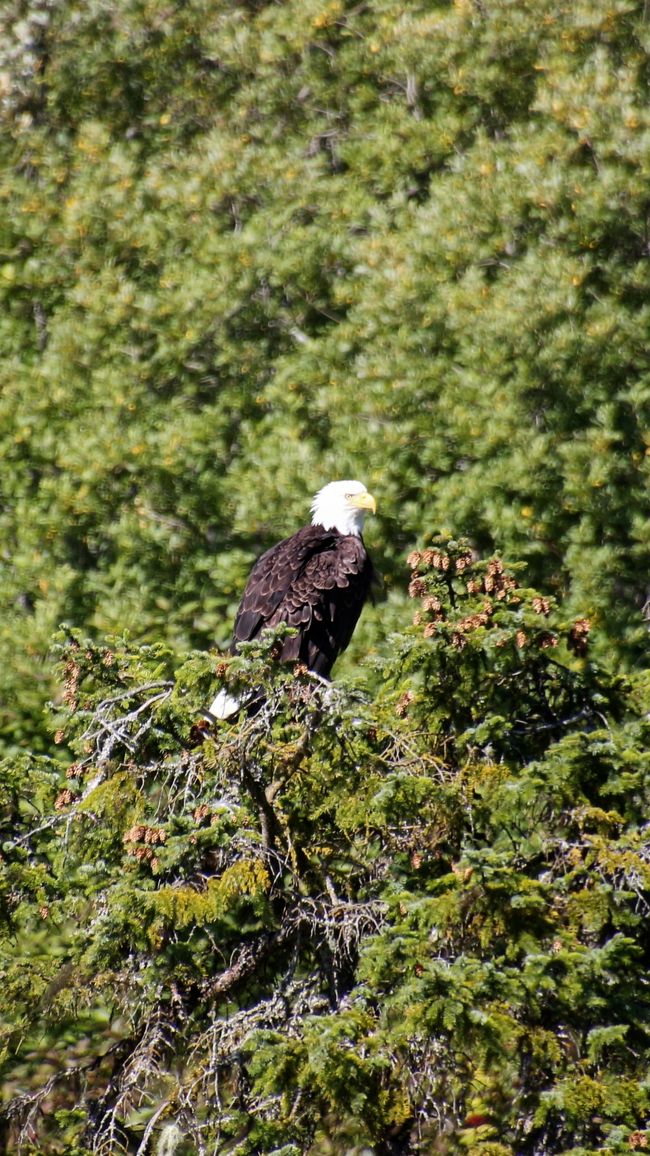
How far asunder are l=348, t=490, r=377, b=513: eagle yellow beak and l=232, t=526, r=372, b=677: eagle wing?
9.4 inches

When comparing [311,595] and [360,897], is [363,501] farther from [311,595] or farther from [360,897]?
[360,897]

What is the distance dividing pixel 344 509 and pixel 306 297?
2203 mm

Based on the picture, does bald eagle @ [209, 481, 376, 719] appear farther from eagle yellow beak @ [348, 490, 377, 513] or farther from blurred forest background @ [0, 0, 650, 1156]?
blurred forest background @ [0, 0, 650, 1156]

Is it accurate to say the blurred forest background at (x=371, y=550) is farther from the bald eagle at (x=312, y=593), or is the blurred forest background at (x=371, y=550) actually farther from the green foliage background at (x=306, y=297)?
the bald eagle at (x=312, y=593)

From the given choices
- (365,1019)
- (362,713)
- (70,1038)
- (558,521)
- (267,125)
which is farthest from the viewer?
(267,125)

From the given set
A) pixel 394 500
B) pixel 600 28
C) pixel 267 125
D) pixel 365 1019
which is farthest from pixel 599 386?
pixel 365 1019

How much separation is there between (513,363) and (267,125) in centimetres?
281

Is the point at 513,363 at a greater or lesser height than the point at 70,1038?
greater

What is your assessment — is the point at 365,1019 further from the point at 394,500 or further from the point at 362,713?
the point at 394,500

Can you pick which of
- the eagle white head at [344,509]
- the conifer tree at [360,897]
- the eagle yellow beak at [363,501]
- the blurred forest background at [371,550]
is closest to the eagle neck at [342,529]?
the eagle white head at [344,509]

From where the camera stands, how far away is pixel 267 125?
9.73m

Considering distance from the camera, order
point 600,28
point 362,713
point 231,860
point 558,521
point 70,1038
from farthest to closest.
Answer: point 600,28 < point 558,521 < point 70,1038 < point 231,860 < point 362,713

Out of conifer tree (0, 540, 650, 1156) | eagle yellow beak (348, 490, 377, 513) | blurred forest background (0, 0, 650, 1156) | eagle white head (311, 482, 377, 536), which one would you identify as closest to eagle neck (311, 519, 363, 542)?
eagle white head (311, 482, 377, 536)

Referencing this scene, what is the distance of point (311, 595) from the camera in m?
6.82
